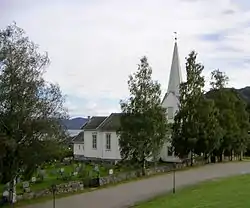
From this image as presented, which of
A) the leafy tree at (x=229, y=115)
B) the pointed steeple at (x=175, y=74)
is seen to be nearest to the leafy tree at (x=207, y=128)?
the leafy tree at (x=229, y=115)

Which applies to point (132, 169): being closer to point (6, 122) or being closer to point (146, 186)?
point (146, 186)

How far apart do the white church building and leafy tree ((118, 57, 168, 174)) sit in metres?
14.8

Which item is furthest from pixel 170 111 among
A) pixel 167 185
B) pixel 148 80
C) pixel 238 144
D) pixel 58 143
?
pixel 58 143

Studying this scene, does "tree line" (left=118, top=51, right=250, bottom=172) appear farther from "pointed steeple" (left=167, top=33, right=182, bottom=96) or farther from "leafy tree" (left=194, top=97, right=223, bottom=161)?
"pointed steeple" (left=167, top=33, right=182, bottom=96)

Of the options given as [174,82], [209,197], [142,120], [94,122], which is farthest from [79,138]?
[209,197]

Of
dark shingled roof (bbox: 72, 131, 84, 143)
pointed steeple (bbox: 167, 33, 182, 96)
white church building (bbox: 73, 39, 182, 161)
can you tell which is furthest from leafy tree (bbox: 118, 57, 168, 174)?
dark shingled roof (bbox: 72, 131, 84, 143)

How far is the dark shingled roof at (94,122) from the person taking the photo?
176 feet

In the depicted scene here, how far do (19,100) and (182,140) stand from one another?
65.3 feet

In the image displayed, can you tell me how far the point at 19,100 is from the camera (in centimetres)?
2236

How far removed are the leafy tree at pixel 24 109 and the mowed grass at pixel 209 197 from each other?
5.88m

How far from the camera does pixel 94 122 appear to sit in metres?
54.5

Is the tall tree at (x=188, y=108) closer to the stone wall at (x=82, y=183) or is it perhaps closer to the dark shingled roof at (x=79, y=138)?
the stone wall at (x=82, y=183)

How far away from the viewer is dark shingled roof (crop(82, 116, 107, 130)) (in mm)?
53625

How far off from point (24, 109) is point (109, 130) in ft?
95.3
